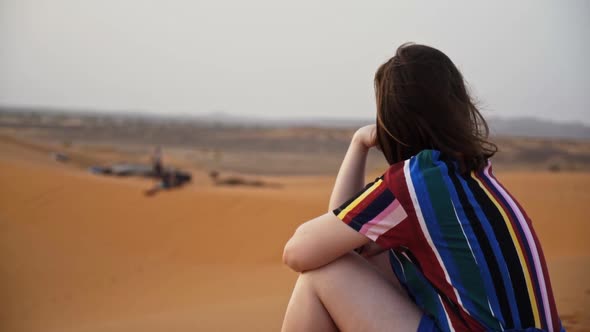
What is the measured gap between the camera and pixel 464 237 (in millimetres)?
1546

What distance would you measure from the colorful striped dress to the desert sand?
172cm

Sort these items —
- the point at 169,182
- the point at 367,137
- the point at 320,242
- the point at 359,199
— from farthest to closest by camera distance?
1. the point at 169,182
2. the point at 367,137
3. the point at 320,242
4. the point at 359,199

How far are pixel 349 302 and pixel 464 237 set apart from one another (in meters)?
0.46

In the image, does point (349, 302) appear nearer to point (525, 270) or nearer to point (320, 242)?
point (320, 242)

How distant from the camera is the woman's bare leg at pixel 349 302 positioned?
5.75 feet

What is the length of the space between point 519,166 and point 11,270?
20.3 m

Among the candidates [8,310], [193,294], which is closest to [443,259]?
[193,294]

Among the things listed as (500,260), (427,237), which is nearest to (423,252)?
(427,237)

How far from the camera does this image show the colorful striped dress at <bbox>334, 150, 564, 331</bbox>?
154cm

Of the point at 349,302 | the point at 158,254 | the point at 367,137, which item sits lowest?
the point at 158,254

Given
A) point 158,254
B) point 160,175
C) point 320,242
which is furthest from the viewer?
point 160,175

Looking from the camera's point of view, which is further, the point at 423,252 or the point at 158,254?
the point at 158,254

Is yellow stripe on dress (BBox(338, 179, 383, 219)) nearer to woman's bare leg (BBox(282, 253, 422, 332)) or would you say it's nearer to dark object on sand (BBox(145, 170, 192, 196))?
woman's bare leg (BBox(282, 253, 422, 332))

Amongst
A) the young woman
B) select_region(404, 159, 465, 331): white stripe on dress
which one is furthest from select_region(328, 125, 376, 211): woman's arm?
select_region(404, 159, 465, 331): white stripe on dress
